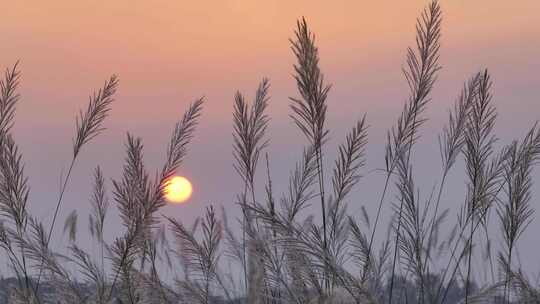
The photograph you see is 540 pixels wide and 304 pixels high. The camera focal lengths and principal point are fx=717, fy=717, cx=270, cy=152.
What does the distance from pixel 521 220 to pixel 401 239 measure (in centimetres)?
47

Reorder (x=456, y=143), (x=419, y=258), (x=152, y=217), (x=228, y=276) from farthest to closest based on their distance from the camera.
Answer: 1. (x=228, y=276)
2. (x=456, y=143)
3. (x=419, y=258)
4. (x=152, y=217)

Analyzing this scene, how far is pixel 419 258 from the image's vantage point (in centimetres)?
281

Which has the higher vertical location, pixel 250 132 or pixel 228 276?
pixel 250 132

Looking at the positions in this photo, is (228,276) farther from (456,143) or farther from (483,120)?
(483,120)

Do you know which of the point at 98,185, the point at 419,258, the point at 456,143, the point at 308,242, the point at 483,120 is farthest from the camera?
the point at 98,185

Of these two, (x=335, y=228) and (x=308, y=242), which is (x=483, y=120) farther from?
(x=308, y=242)

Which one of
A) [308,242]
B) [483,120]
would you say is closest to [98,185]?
[483,120]

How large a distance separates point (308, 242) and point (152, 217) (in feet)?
3.16

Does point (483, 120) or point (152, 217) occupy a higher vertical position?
point (483, 120)

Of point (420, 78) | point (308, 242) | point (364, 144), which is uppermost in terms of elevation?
point (420, 78)

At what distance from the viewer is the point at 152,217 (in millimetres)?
2432

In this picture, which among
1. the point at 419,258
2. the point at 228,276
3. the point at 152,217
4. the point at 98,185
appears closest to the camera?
the point at 152,217

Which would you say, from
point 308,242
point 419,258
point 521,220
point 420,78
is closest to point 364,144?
point 420,78

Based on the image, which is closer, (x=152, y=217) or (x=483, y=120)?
(x=152, y=217)
